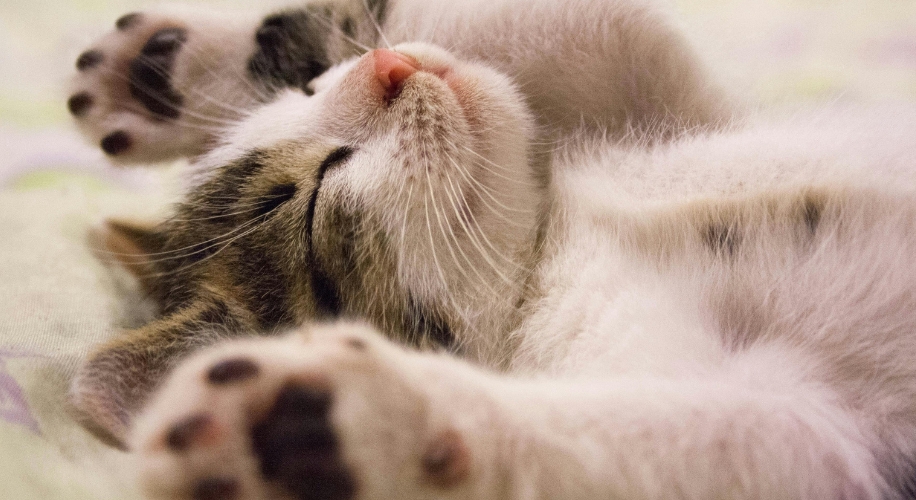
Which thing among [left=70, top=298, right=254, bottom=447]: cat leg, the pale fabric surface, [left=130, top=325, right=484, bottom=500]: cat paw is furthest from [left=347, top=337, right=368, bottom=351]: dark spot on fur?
[left=70, top=298, right=254, bottom=447]: cat leg

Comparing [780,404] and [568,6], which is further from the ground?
[568,6]

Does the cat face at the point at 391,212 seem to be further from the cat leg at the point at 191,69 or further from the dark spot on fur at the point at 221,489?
the dark spot on fur at the point at 221,489

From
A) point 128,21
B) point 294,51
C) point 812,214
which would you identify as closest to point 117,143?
point 128,21

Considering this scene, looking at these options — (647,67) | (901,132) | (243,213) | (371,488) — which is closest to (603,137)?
(647,67)

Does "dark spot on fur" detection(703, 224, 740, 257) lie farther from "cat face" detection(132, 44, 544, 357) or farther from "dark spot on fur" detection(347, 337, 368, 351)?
"dark spot on fur" detection(347, 337, 368, 351)

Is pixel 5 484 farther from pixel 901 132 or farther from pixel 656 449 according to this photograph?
pixel 901 132
